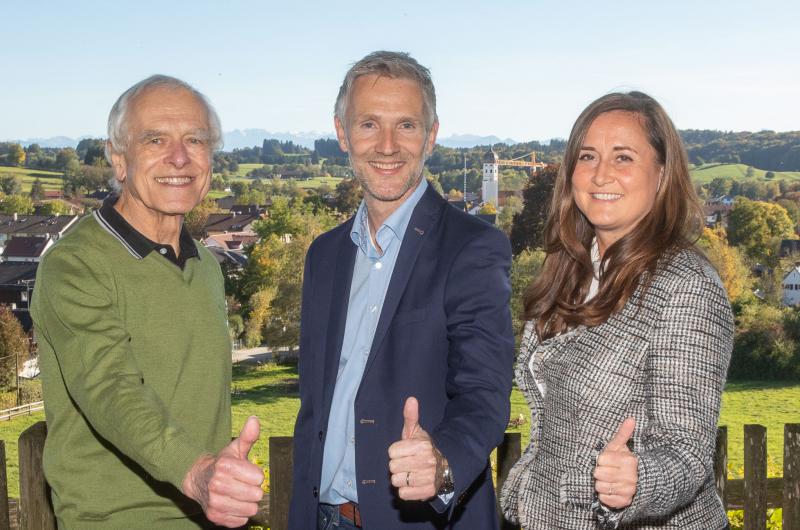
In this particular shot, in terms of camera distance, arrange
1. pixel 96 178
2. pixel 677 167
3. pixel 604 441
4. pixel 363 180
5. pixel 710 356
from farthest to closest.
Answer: pixel 96 178 → pixel 363 180 → pixel 677 167 → pixel 604 441 → pixel 710 356

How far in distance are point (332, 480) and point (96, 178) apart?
190 ft

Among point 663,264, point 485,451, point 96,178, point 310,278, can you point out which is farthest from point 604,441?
point 96,178

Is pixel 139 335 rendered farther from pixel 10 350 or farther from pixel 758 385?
pixel 758 385

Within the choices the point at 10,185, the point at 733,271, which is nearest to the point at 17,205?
the point at 10,185

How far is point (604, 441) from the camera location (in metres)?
1.79

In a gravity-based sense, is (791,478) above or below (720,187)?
above

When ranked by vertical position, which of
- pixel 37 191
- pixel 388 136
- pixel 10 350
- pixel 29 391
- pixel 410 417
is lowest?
pixel 29 391

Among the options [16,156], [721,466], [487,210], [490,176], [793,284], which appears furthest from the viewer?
[16,156]

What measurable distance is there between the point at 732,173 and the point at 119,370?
76524 mm

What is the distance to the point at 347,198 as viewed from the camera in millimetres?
54156

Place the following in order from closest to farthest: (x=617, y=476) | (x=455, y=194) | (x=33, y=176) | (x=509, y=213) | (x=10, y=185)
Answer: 1. (x=617, y=476)
2. (x=509, y=213)
3. (x=455, y=194)
4. (x=10, y=185)
5. (x=33, y=176)

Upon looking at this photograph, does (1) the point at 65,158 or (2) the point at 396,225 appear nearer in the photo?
(2) the point at 396,225

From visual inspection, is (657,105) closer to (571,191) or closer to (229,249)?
(571,191)

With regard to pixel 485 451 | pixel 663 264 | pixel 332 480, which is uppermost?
pixel 663 264
